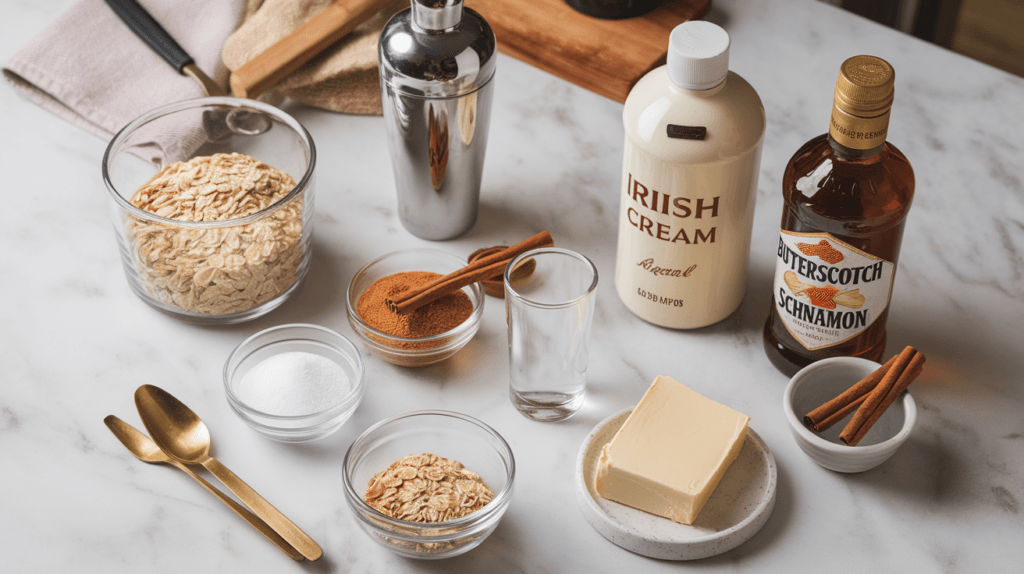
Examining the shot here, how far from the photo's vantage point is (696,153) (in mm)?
847

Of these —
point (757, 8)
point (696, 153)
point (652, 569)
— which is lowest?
point (652, 569)

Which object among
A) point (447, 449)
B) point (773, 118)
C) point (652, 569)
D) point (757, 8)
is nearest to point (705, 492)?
point (652, 569)

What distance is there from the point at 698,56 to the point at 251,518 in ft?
1.87

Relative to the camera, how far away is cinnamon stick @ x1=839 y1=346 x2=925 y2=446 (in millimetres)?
833

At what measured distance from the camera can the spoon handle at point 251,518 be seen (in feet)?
2.68

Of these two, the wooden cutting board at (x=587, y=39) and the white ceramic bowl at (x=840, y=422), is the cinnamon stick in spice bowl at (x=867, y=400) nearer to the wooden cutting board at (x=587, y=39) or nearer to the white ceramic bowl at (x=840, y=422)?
the white ceramic bowl at (x=840, y=422)

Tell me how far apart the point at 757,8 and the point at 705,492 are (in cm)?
87

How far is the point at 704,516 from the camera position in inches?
32.6

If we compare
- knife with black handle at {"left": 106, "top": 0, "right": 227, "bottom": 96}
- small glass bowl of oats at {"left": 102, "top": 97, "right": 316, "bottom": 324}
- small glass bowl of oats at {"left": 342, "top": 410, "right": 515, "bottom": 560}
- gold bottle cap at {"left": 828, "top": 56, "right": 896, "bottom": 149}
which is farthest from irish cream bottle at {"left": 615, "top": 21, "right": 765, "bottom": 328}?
knife with black handle at {"left": 106, "top": 0, "right": 227, "bottom": 96}

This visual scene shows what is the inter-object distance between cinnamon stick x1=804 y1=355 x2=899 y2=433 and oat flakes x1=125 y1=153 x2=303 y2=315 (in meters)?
0.56

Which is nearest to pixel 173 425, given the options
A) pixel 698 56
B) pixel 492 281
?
pixel 492 281

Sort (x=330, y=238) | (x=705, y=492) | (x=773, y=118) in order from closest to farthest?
(x=705, y=492) < (x=330, y=238) < (x=773, y=118)

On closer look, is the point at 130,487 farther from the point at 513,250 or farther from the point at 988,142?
the point at 988,142

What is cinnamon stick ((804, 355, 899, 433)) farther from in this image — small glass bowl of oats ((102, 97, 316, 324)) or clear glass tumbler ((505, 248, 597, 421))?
small glass bowl of oats ((102, 97, 316, 324))
